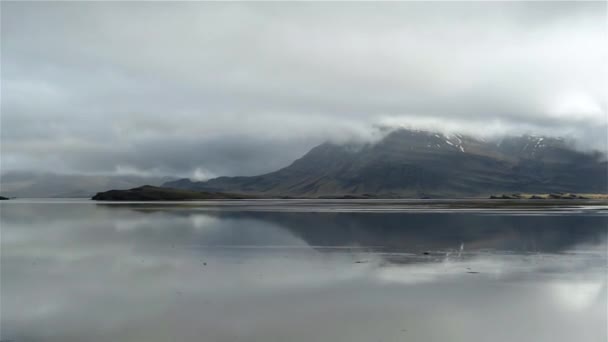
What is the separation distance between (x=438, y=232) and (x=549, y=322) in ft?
88.9

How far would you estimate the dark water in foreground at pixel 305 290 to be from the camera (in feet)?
45.2

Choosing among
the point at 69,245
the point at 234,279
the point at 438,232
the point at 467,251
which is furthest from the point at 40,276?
the point at 438,232

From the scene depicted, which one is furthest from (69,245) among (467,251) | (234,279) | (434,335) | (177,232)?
(434,335)

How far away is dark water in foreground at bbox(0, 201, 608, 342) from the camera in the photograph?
1379 cm

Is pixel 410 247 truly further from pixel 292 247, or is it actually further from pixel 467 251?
pixel 292 247

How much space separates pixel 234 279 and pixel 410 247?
1436 centimetres

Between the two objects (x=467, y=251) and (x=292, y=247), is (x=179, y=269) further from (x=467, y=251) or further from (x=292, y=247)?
(x=467, y=251)

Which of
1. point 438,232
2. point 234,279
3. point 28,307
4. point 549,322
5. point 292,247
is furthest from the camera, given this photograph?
point 438,232

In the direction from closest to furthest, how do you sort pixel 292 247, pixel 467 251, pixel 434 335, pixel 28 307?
pixel 434 335 < pixel 28 307 < pixel 467 251 < pixel 292 247

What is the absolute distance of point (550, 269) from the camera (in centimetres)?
2322

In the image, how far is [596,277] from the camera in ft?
69.4

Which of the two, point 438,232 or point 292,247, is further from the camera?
point 438,232

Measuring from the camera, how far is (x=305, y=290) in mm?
18688

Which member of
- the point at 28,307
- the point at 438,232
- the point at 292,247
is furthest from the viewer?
the point at 438,232
